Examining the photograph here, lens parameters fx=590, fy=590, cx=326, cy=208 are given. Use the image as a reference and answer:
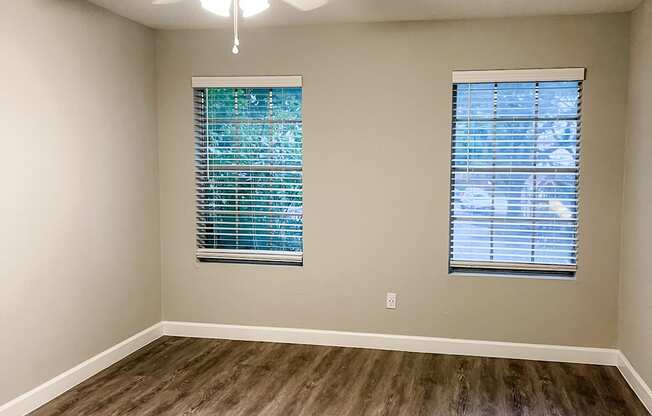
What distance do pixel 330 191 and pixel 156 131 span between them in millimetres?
1476

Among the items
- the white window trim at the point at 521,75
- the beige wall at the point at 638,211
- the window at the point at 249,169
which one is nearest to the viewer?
the beige wall at the point at 638,211

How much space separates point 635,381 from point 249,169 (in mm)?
3041

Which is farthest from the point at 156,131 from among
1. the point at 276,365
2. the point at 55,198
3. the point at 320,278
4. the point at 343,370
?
the point at 343,370

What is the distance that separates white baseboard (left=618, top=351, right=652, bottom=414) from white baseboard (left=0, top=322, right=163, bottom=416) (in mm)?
3416

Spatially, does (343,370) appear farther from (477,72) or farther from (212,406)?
(477,72)

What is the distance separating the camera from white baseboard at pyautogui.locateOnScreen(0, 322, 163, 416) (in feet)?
10.7

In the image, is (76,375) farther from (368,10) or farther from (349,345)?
(368,10)

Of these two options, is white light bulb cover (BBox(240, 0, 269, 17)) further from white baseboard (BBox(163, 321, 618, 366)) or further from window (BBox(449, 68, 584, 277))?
white baseboard (BBox(163, 321, 618, 366))

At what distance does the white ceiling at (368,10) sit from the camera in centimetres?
374

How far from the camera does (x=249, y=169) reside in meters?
4.65

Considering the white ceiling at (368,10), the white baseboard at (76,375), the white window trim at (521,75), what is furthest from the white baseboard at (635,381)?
the white baseboard at (76,375)

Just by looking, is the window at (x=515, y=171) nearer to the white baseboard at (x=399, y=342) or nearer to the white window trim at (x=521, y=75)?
the white window trim at (x=521, y=75)

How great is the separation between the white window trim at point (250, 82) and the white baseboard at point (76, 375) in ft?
6.44

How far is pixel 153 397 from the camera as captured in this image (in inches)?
140
